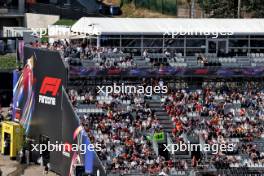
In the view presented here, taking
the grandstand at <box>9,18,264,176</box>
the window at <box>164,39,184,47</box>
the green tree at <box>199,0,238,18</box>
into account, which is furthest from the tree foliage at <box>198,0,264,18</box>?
the window at <box>164,39,184,47</box>

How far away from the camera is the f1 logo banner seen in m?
49.4

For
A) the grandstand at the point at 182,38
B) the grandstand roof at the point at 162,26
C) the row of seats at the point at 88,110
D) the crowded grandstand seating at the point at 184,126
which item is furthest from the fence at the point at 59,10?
the row of seats at the point at 88,110

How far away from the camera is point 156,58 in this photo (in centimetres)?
5147

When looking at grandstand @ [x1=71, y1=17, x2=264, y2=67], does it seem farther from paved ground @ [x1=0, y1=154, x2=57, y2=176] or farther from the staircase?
paved ground @ [x1=0, y1=154, x2=57, y2=176]

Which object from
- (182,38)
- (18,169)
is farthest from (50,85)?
(182,38)

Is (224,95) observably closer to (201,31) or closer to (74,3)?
(201,31)

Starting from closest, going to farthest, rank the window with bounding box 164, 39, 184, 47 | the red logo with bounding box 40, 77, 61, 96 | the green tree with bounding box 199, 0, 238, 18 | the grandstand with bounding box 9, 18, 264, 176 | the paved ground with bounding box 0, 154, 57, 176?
the grandstand with bounding box 9, 18, 264, 176 < the red logo with bounding box 40, 77, 61, 96 < the paved ground with bounding box 0, 154, 57, 176 < the window with bounding box 164, 39, 184, 47 < the green tree with bounding box 199, 0, 238, 18

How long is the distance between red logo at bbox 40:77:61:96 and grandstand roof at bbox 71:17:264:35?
3.91 metres

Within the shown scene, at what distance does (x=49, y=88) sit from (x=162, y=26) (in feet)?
26.7

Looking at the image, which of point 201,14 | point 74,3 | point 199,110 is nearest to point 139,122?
point 199,110

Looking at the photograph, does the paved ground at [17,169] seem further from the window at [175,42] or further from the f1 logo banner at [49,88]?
the window at [175,42]

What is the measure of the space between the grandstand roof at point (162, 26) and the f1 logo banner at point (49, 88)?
155 inches

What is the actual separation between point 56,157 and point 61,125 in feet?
6.65

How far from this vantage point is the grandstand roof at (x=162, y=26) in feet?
170
